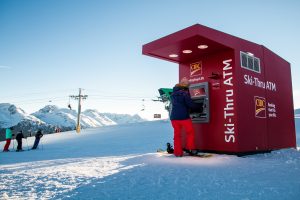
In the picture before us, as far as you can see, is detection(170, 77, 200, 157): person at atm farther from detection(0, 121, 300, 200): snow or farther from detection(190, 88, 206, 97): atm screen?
detection(0, 121, 300, 200): snow

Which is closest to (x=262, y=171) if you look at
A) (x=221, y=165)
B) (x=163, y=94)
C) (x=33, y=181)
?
(x=221, y=165)

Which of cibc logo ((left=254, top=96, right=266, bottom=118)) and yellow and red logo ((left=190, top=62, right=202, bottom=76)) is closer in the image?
cibc logo ((left=254, top=96, right=266, bottom=118))

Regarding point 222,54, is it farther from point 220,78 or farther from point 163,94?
point 163,94

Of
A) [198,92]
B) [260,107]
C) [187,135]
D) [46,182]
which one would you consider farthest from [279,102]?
[46,182]

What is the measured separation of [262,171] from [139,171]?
1.94 m

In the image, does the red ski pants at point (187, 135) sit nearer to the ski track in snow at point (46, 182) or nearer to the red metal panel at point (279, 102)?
the ski track in snow at point (46, 182)

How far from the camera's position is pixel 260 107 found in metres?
6.81

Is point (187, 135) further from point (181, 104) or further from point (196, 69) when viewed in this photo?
point (196, 69)

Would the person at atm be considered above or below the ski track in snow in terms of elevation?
above

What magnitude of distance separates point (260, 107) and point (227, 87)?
1.30 metres

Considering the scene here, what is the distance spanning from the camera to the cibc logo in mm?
6662

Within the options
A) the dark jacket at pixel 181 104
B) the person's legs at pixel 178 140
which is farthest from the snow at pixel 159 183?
the dark jacket at pixel 181 104

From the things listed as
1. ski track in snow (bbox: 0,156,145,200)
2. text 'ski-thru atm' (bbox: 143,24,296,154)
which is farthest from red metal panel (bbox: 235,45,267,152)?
ski track in snow (bbox: 0,156,145,200)

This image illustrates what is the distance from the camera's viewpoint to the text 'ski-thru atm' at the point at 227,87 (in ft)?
19.8
